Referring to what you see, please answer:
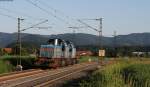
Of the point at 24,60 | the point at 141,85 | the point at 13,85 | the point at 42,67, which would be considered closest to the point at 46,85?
the point at 13,85

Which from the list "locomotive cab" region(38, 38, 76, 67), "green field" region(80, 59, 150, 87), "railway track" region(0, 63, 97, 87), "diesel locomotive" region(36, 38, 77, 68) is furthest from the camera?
"locomotive cab" region(38, 38, 76, 67)

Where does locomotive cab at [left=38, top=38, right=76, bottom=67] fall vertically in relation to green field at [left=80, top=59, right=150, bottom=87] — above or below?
above

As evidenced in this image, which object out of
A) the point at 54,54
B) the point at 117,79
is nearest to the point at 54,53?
the point at 54,54

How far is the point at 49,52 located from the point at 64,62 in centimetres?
474

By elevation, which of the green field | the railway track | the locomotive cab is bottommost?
the railway track

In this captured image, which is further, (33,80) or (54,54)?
(54,54)

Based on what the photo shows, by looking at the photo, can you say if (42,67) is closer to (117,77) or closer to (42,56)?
(42,56)

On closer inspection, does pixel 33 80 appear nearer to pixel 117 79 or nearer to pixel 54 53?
pixel 117 79

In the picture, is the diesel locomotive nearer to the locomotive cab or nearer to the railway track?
the locomotive cab

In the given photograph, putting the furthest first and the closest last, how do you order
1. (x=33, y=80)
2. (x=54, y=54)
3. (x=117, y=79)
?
(x=54, y=54) → (x=33, y=80) → (x=117, y=79)

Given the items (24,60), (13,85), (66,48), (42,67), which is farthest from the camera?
(24,60)

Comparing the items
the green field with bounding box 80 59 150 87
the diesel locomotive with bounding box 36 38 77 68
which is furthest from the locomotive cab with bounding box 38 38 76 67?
the green field with bounding box 80 59 150 87

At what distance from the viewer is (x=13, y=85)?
25.4m

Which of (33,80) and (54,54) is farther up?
(54,54)
